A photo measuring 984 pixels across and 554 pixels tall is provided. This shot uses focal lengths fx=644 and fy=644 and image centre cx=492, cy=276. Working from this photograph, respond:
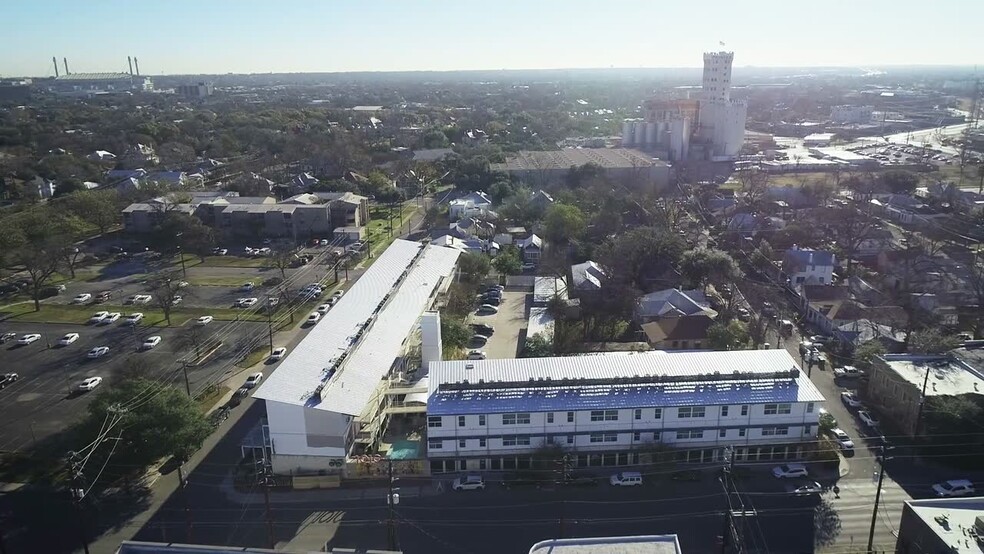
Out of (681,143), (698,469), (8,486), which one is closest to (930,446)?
(698,469)

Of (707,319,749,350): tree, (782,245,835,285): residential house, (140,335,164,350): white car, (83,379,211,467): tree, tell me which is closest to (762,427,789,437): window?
(707,319,749,350): tree

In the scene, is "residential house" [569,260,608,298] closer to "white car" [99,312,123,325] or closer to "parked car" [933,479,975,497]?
"parked car" [933,479,975,497]

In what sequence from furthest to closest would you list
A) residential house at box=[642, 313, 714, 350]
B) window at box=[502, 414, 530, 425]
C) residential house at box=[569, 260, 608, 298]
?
residential house at box=[569, 260, 608, 298], residential house at box=[642, 313, 714, 350], window at box=[502, 414, 530, 425]

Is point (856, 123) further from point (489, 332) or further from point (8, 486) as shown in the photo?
point (8, 486)

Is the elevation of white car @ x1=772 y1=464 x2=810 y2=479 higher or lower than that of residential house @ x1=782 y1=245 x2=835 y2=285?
lower

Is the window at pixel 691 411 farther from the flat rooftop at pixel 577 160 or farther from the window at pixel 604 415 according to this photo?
the flat rooftop at pixel 577 160

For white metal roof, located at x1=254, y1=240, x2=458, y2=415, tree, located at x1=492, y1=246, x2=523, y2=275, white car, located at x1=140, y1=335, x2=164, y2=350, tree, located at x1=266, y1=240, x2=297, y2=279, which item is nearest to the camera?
white metal roof, located at x1=254, y1=240, x2=458, y2=415

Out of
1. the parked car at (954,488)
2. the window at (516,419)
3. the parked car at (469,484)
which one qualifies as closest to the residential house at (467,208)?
the window at (516,419)
